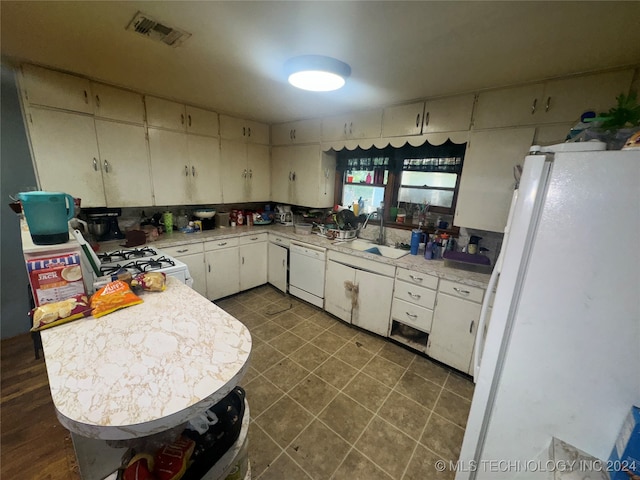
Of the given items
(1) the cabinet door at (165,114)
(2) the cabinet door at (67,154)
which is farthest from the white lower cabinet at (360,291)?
(2) the cabinet door at (67,154)

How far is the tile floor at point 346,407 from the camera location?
55.4 inches

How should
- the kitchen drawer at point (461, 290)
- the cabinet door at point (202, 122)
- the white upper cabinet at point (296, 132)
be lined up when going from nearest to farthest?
the kitchen drawer at point (461, 290), the cabinet door at point (202, 122), the white upper cabinet at point (296, 132)

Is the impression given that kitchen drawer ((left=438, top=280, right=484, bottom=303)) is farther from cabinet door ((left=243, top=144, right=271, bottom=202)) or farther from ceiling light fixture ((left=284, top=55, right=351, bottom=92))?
cabinet door ((left=243, top=144, right=271, bottom=202))

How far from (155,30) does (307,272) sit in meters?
2.43

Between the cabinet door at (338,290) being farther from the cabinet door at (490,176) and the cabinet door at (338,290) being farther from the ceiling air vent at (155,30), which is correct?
the ceiling air vent at (155,30)

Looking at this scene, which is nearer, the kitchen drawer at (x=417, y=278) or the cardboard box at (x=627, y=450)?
the cardboard box at (x=627, y=450)

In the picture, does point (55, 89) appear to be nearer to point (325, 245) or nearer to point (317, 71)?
point (317, 71)

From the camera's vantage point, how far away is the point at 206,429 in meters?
0.85

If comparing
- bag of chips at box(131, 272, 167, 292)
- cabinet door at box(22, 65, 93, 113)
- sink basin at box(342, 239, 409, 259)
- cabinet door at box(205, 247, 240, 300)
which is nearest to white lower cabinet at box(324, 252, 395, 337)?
sink basin at box(342, 239, 409, 259)

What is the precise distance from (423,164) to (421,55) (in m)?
1.29

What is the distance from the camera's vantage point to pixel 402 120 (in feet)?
7.90

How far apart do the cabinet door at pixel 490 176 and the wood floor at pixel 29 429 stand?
10.2 ft

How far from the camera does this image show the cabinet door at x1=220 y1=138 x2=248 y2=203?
3.22m

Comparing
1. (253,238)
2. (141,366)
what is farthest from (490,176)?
(253,238)
